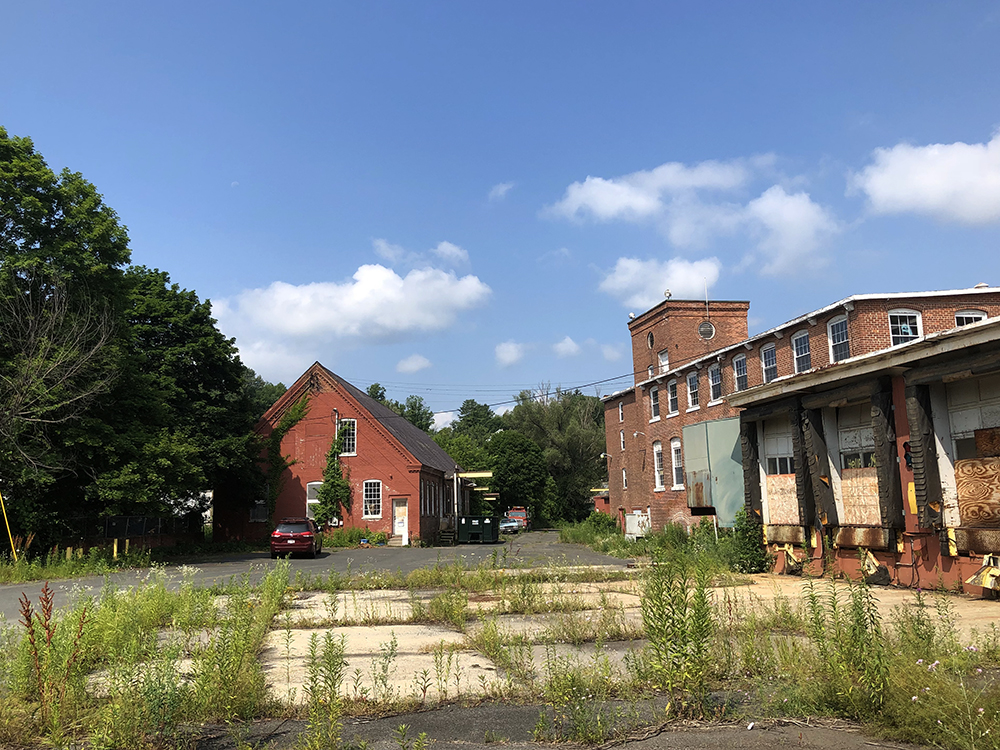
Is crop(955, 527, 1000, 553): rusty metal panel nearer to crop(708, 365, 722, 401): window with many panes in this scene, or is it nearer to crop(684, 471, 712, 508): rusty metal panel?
crop(684, 471, 712, 508): rusty metal panel

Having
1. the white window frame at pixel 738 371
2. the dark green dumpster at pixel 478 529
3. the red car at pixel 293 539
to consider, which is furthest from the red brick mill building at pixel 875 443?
the dark green dumpster at pixel 478 529

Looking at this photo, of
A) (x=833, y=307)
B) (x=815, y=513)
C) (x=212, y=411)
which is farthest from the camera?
(x=212, y=411)

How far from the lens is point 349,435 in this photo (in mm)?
41812

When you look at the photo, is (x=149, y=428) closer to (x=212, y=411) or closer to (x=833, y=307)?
(x=212, y=411)

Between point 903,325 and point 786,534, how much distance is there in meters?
12.2

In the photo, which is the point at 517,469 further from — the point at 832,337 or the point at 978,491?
the point at 978,491

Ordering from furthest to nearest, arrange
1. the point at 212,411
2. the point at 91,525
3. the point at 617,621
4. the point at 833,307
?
the point at 212,411 → the point at 91,525 → the point at 833,307 → the point at 617,621

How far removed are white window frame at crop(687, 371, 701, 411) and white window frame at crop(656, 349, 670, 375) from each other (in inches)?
277

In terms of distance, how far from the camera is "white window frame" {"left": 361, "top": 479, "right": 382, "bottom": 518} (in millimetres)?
40344

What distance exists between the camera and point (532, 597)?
12.2 meters

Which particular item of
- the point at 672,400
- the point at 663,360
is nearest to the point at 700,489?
the point at 672,400

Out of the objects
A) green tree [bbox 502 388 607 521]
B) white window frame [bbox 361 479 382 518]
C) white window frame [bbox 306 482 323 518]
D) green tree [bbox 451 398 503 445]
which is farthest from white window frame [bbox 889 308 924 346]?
green tree [bbox 451 398 503 445]

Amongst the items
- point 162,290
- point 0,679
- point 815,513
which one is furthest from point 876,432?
point 162,290

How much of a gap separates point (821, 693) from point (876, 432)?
9.48 m
